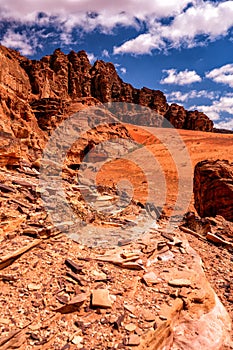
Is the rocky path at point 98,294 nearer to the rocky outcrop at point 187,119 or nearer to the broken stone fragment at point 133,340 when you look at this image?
the broken stone fragment at point 133,340

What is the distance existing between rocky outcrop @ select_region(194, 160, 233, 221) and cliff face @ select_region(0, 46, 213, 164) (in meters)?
7.45

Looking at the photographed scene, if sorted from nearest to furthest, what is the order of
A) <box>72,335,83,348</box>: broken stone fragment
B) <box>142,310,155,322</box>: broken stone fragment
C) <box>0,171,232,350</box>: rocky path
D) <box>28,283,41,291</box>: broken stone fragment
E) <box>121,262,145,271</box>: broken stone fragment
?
1. <box>72,335,83,348</box>: broken stone fragment
2. <box>0,171,232,350</box>: rocky path
3. <box>142,310,155,322</box>: broken stone fragment
4. <box>28,283,41,291</box>: broken stone fragment
5. <box>121,262,145,271</box>: broken stone fragment

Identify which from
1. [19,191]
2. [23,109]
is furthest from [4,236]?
[23,109]

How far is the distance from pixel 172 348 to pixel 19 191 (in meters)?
4.49

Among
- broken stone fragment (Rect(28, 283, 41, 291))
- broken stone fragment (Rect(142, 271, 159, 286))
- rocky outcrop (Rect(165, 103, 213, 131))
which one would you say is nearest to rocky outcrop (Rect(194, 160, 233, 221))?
broken stone fragment (Rect(142, 271, 159, 286))

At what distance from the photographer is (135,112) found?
229ft

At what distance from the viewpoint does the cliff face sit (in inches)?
431

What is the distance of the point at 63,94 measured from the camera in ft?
173

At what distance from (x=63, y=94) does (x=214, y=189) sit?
47.7 m

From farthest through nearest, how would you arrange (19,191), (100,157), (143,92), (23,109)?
(143,92), (100,157), (23,109), (19,191)

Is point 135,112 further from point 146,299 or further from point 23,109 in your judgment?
point 146,299

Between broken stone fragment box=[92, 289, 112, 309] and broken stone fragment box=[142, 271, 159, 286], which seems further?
broken stone fragment box=[142, 271, 159, 286]

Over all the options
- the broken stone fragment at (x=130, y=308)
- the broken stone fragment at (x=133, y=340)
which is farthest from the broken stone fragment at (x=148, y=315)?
the broken stone fragment at (x=133, y=340)

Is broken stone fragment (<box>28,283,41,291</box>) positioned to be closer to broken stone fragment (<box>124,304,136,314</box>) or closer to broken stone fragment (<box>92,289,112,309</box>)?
broken stone fragment (<box>92,289,112,309</box>)
